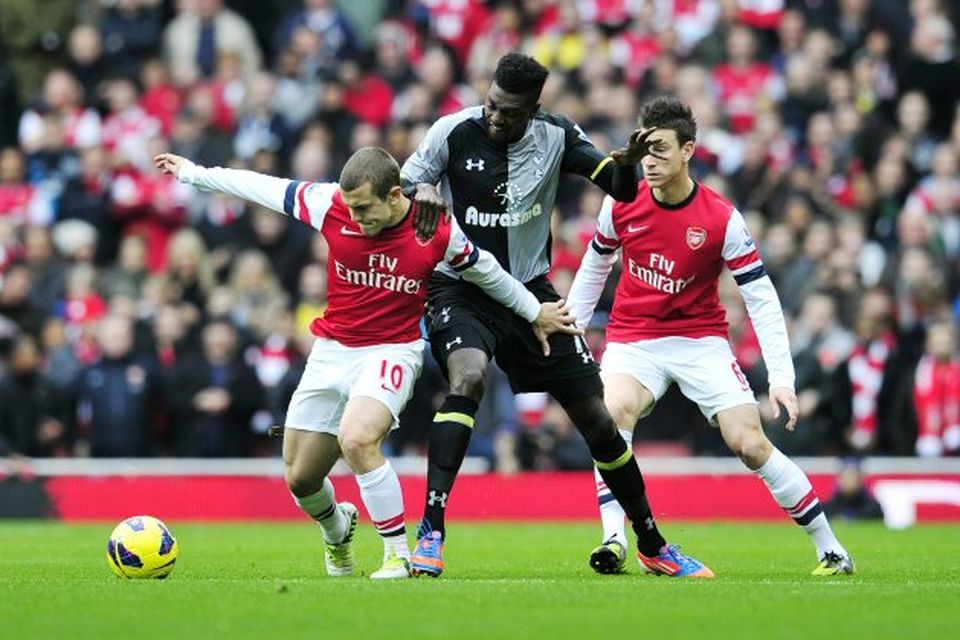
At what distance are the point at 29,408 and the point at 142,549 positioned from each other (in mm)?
9693

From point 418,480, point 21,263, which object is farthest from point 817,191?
point 21,263

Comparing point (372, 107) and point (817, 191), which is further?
point (372, 107)

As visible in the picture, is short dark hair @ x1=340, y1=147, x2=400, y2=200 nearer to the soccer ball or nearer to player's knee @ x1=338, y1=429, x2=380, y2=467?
player's knee @ x1=338, y1=429, x2=380, y2=467

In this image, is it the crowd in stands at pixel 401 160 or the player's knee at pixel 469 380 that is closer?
the player's knee at pixel 469 380

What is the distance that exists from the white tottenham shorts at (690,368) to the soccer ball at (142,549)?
282 centimetres

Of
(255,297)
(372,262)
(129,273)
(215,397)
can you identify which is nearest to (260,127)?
(129,273)

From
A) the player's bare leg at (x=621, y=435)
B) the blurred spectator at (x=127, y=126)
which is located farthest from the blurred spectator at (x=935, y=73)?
the player's bare leg at (x=621, y=435)

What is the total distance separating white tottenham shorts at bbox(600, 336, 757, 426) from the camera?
11.7 metres

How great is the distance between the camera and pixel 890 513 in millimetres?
19125

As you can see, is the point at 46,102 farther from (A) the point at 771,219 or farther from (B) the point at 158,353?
(A) the point at 771,219

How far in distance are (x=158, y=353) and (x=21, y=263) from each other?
6.18ft

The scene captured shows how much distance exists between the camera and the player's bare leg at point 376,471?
10.6m

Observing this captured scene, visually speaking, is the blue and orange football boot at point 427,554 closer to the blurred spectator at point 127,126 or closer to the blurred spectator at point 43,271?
the blurred spectator at point 43,271

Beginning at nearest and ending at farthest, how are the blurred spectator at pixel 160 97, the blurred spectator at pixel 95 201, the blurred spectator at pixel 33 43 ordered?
the blurred spectator at pixel 95 201, the blurred spectator at pixel 160 97, the blurred spectator at pixel 33 43
